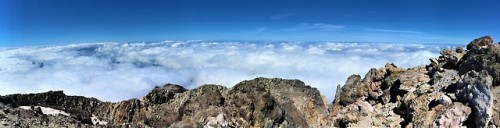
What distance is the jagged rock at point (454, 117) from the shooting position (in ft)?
69.9

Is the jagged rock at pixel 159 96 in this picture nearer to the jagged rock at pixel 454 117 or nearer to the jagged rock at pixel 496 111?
the jagged rock at pixel 454 117

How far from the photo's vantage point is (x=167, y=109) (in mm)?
34375

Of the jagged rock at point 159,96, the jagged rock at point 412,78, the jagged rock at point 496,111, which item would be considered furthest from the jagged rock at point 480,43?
the jagged rock at point 159,96

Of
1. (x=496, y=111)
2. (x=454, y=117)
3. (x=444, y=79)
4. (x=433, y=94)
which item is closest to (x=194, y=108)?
(x=433, y=94)

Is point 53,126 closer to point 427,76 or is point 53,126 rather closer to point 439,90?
point 439,90

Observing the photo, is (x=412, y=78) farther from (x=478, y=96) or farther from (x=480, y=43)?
(x=478, y=96)

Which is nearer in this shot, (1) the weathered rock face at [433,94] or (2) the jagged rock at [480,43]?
(1) the weathered rock face at [433,94]

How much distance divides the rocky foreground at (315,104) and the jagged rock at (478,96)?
0.05 metres

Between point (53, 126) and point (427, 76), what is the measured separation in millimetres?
23404

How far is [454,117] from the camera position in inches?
845

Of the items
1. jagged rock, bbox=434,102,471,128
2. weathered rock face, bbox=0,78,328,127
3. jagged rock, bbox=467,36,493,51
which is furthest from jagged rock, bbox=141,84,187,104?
jagged rock, bbox=467,36,493,51

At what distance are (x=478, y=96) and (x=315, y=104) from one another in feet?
63.5

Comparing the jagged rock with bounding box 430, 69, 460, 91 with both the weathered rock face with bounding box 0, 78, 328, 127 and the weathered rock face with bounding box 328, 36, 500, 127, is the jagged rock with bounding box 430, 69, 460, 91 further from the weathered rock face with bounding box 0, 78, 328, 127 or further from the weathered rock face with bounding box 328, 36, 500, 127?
the weathered rock face with bounding box 0, 78, 328, 127

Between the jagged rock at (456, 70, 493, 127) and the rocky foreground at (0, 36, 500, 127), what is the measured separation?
0.05 meters
